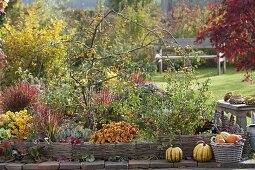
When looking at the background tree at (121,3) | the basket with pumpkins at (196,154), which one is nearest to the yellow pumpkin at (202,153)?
the basket with pumpkins at (196,154)

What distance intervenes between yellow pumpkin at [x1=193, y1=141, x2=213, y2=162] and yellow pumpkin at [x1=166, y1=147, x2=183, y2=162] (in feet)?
0.48

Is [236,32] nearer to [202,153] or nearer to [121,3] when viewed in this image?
[202,153]

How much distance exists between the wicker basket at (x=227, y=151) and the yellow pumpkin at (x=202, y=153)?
2.3 inches

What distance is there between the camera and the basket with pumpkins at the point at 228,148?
5707 mm

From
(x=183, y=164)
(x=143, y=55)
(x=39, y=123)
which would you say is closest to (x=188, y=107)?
(x=183, y=164)

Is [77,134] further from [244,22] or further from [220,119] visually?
[244,22]

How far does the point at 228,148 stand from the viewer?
5.70 metres

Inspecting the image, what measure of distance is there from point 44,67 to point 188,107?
5.10m

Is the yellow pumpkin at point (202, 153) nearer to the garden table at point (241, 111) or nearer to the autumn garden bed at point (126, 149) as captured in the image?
the autumn garden bed at point (126, 149)

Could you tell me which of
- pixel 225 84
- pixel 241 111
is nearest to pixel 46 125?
pixel 241 111

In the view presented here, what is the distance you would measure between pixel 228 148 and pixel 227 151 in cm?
3

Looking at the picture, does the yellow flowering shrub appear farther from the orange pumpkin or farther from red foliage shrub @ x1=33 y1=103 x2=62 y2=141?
the orange pumpkin

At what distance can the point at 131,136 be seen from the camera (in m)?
6.11

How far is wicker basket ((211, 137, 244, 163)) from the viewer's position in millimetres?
5699
